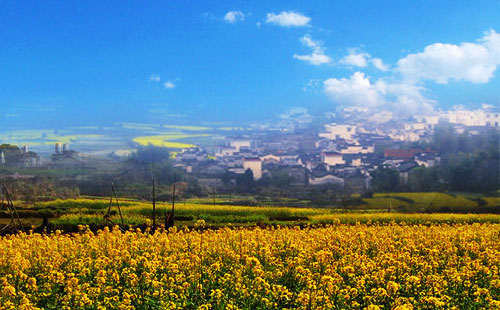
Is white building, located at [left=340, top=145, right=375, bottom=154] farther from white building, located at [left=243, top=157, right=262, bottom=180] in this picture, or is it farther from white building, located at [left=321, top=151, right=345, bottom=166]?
white building, located at [left=243, top=157, right=262, bottom=180]

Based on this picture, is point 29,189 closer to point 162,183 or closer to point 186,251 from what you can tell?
point 162,183

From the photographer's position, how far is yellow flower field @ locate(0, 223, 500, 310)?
26.7 ft

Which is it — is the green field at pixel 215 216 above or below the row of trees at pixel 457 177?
below

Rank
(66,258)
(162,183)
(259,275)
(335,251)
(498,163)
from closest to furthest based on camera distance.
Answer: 1. (259,275)
2. (66,258)
3. (335,251)
4. (498,163)
5. (162,183)

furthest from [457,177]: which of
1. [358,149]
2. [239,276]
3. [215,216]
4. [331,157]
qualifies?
[358,149]

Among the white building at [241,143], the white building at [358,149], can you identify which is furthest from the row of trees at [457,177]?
the white building at [241,143]

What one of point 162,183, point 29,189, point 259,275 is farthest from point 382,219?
point 162,183

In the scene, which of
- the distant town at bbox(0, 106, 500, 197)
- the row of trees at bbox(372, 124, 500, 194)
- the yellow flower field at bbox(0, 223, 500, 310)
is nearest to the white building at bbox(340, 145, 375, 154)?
the distant town at bbox(0, 106, 500, 197)

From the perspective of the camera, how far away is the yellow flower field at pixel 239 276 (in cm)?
814

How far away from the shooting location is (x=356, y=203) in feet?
175

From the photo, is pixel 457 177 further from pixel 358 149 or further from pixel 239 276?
pixel 358 149

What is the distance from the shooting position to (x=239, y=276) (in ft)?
29.1

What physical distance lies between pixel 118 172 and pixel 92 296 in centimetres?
9239

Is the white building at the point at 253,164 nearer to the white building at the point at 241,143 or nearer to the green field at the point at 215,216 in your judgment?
the white building at the point at 241,143
